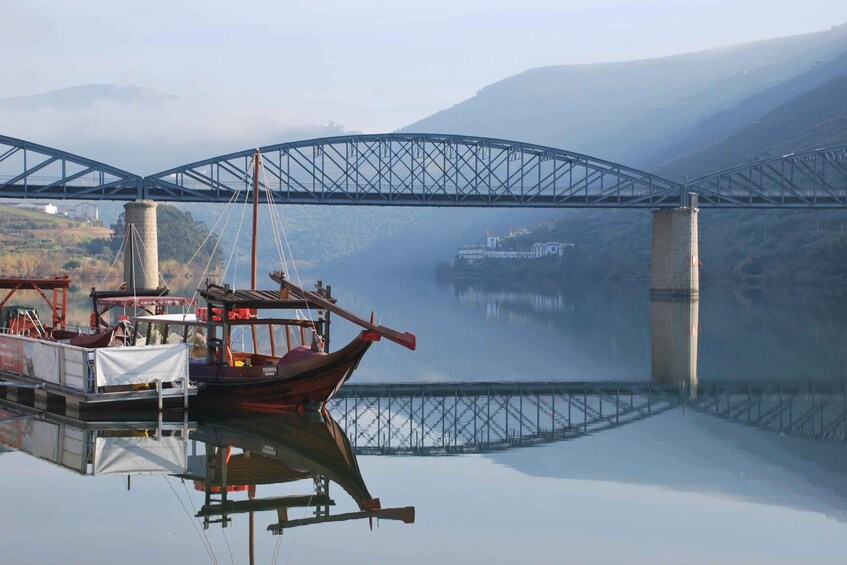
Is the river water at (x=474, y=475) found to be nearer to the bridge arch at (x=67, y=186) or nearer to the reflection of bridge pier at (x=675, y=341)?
the reflection of bridge pier at (x=675, y=341)

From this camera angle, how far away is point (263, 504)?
2042cm

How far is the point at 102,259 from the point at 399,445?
130 metres

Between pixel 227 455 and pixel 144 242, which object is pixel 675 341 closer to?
pixel 227 455

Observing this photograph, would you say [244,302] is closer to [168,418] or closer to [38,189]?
[168,418]

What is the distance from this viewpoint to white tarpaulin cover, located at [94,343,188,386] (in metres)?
29.4

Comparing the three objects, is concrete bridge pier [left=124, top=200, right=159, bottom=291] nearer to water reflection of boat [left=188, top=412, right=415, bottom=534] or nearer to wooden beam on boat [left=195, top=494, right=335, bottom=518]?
water reflection of boat [left=188, top=412, right=415, bottom=534]

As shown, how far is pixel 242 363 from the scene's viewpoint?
32719 millimetres

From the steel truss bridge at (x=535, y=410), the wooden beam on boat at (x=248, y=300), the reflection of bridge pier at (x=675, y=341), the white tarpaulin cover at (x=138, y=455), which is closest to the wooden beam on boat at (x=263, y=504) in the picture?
the white tarpaulin cover at (x=138, y=455)

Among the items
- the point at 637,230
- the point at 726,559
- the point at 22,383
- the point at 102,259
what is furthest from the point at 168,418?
the point at 637,230

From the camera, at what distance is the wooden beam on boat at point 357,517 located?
62.2 ft

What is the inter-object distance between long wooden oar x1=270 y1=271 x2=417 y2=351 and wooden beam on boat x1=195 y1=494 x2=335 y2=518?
7.87 meters

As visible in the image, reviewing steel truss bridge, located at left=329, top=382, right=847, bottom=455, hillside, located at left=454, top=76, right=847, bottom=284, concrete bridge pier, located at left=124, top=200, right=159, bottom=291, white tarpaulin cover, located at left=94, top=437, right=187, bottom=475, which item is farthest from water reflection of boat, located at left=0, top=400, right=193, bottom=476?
hillside, located at left=454, top=76, right=847, bottom=284

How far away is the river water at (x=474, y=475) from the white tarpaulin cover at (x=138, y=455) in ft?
0.28

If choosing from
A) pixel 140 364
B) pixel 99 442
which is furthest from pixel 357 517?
pixel 140 364
